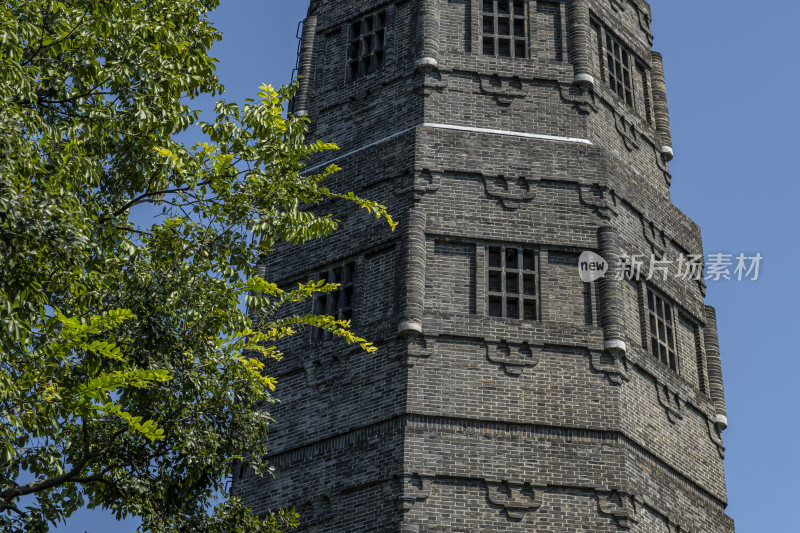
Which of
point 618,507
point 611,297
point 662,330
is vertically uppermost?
point 662,330

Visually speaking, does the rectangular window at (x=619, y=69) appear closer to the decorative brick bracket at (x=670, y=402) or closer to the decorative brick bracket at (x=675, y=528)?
the decorative brick bracket at (x=670, y=402)

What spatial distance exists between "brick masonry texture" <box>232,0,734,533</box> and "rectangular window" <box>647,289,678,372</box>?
0.88ft

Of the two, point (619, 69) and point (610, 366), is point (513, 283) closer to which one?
point (610, 366)

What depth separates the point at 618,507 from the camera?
61.5ft

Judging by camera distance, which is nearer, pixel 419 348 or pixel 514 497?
pixel 514 497

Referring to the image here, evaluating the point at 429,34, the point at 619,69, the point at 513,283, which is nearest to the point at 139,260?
the point at 513,283

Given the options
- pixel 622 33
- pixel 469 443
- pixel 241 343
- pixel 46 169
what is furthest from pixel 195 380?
pixel 622 33

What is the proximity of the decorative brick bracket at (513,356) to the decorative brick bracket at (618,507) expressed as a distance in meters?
2.43

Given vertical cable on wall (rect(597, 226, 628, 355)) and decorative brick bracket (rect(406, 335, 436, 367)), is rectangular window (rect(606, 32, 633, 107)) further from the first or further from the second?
decorative brick bracket (rect(406, 335, 436, 367))

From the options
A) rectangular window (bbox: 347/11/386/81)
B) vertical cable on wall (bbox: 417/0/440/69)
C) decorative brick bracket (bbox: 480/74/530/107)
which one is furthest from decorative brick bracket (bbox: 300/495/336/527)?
rectangular window (bbox: 347/11/386/81)

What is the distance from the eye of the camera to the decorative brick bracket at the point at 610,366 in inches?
784

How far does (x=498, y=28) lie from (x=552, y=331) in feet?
23.5

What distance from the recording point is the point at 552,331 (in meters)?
20.2

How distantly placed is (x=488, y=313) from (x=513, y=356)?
1.02 m
